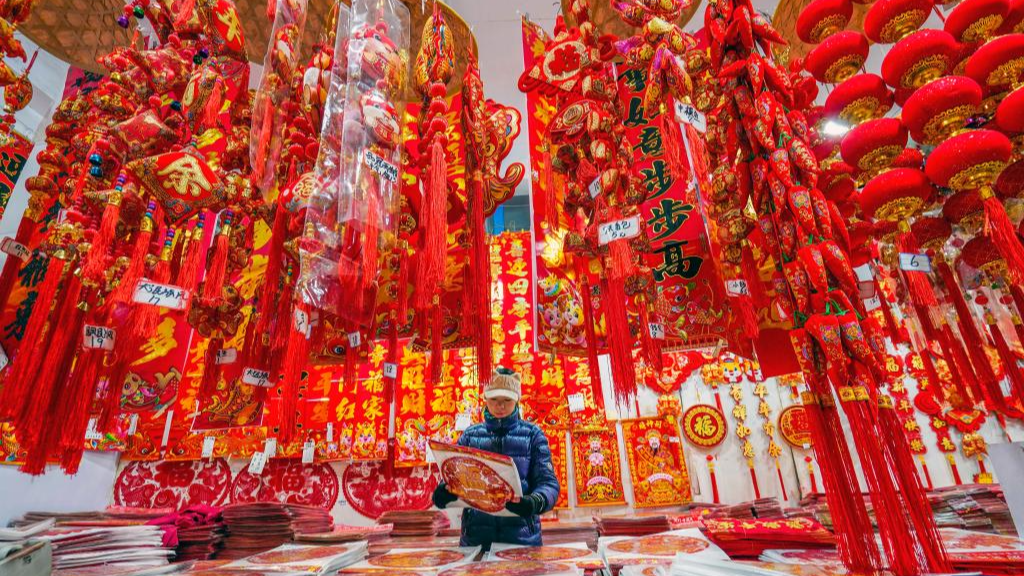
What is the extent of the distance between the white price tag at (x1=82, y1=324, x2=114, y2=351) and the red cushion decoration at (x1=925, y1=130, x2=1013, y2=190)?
9.95ft

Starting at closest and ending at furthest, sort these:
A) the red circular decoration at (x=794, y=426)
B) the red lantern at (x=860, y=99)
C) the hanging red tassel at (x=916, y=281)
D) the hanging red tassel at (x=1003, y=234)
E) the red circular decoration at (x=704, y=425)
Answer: the hanging red tassel at (x=1003, y=234) < the red lantern at (x=860, y=99) < the hanging red tassel at (x=916, y=281) < the red circular decoration at (x=794, y=426) < the red circular decoration at (x=704, y=425)

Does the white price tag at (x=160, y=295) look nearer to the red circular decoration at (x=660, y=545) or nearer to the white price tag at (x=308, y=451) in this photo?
the red circular decoration at (x=660, y=545)

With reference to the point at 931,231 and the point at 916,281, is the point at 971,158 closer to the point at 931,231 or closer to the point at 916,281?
the point at 931,231

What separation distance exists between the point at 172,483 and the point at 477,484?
3.90 m

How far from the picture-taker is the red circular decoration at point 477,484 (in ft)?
4.18

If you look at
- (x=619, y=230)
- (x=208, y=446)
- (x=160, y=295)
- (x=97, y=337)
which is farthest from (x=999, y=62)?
(x=208, y=446)

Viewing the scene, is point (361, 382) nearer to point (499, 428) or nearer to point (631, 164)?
point (499, 428)

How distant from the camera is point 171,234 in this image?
203cm

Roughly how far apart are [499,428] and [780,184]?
56.7 inches

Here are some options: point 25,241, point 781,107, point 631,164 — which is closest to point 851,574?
point 781,107

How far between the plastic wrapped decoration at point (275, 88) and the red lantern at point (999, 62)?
8.93ft

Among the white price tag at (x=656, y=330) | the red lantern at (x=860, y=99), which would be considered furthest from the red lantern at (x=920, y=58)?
the white price tag at (x=656, y=330)

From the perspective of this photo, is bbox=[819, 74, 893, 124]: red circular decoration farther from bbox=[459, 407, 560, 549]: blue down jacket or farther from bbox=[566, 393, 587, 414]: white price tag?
bbox=[566, 393, 587, 414]: white price tag

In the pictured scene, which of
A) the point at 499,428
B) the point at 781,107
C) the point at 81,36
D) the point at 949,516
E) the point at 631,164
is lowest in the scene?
the point at 949,516
